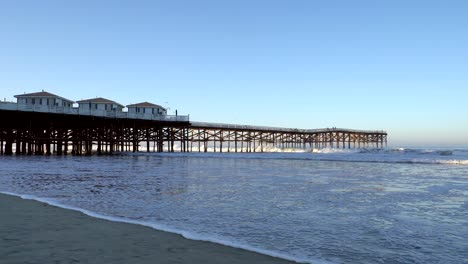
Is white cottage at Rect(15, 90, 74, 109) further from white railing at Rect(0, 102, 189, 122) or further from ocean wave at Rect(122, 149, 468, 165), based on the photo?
ocean wave at Rect(122, 149, 468, 165)

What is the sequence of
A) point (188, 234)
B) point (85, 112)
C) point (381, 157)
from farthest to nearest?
point (85, 112) → point (381, 157) → point (188, 234)

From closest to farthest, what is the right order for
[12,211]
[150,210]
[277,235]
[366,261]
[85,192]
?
1. [366,261]
2. [277,235]
3. [12,211]
4. [150,210]
5. [85,192]

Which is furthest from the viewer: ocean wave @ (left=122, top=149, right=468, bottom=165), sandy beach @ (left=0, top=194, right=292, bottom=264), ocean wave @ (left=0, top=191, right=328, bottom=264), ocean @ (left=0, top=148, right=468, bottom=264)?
ocean wave @ (left=122, top=149, right=468, bottom=165)

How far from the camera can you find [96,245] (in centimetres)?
438

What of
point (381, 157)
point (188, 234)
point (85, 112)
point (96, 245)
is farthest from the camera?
point (85, 112)

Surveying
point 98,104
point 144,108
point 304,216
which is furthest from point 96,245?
point 144,108

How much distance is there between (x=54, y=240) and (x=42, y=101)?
4899cm

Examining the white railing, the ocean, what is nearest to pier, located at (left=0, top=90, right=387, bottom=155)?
the white railing

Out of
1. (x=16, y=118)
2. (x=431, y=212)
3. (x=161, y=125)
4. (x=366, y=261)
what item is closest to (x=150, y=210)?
(x=366, y=261)

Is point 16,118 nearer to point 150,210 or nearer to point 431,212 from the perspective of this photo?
point 150,210

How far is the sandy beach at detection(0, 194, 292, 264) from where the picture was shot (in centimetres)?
387

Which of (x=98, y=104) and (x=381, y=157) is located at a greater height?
(x=98, y=104)

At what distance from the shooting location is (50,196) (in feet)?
29.3

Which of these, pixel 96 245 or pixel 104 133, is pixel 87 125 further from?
pixel 96 245
